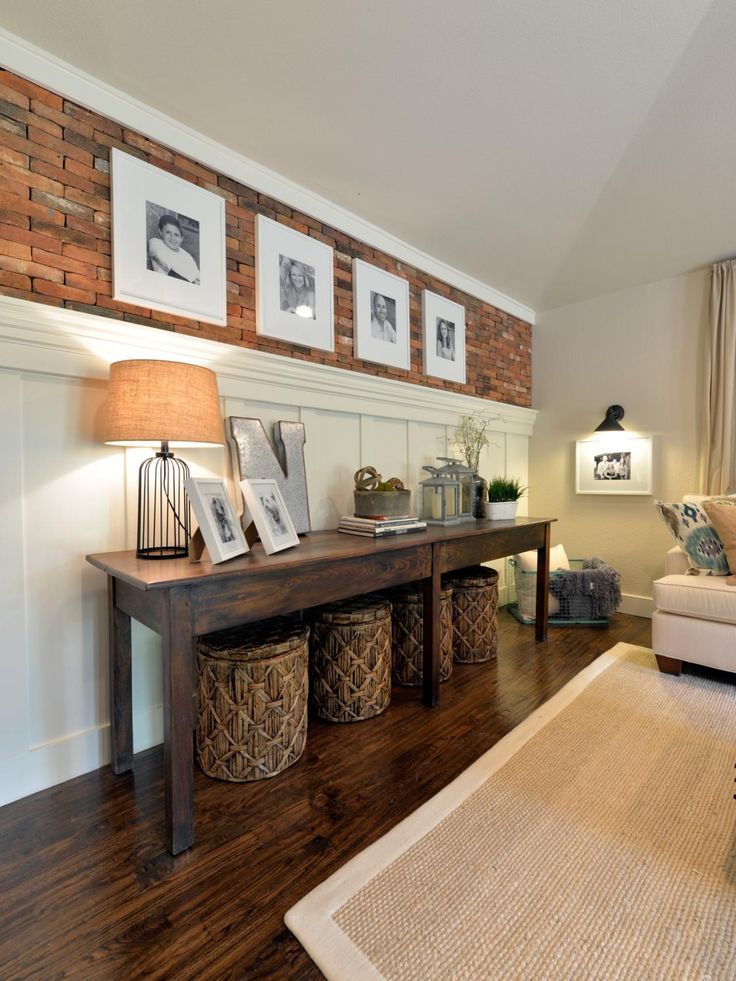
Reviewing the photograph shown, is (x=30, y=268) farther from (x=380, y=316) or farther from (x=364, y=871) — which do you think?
(x=364, y=871)

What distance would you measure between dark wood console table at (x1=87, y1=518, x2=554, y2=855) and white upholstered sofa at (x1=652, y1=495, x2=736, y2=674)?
3.33 ft

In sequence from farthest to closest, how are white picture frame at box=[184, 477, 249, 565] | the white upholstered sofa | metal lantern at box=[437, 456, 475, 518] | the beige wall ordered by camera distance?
the beige wall, metal lantern at box=[437, 456, 475, 518], the white upholstered sofa, white picture frame at box=[184, 477, 249, 565]

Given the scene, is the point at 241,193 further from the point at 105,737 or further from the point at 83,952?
the point at 83,952

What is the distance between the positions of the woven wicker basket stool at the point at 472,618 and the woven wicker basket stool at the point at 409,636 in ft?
0.90

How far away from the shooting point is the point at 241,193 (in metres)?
2.20

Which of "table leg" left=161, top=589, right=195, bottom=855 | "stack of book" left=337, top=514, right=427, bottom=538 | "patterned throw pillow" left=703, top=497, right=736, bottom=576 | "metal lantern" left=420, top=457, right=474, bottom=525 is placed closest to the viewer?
"table leg" left=161, top=589, right=195, bottom=855

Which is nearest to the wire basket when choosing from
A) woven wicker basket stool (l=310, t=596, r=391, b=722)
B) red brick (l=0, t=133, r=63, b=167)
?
woven wicker basket stool (l=310, t=596, r=391, b=722)

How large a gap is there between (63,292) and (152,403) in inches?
22.3

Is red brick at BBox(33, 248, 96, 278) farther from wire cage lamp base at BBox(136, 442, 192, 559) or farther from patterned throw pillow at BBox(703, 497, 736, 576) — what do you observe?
patterned throw pillow at BBox(703, 497, 736, 576)

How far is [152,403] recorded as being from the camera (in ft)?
5.18

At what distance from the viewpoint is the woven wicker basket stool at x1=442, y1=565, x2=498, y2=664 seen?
9.00 ft

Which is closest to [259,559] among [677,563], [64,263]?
[64,263]

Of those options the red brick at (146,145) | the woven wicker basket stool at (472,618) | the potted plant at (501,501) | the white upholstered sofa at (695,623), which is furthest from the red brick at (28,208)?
the white upholstered sofa at (695,623)

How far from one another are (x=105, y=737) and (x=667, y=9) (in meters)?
3.24
